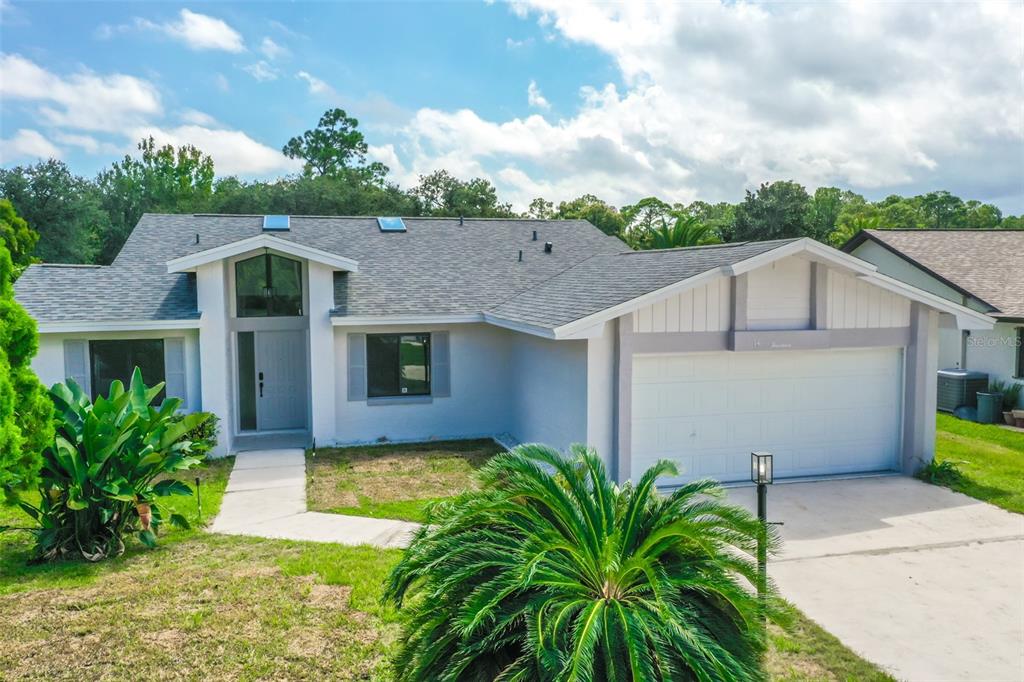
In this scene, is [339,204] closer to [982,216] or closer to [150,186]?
[150,186]

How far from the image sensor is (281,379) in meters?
15.1

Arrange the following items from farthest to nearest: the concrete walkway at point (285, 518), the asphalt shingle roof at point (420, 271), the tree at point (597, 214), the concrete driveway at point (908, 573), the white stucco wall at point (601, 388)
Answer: the tree at point (597, 214)
the asphalt shingle roof at point (420, 271)
the white stucco wall at point (601, 388)
the concrete walkway at point (285, 518)
the concrete driveway at point (908, 573)

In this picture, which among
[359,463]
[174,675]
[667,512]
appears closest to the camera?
[667,512]

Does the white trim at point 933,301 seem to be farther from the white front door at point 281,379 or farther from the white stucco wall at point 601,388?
the white front door at point 281,379

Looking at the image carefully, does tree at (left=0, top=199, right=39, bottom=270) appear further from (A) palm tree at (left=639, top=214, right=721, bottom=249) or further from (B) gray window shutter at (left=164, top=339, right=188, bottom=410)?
(A) palm tree at (left=639, top=214, right=721, bottom=249)

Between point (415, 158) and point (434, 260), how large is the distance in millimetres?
28616

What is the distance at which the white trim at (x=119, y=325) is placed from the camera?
12734mm

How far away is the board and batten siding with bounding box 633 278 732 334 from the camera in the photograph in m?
10.7

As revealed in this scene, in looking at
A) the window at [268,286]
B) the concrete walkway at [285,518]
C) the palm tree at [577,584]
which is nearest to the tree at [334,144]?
the window at [268,286]

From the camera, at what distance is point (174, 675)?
5.52 meters

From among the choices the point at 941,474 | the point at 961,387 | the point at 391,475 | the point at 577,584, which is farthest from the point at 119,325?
the point at 961,387

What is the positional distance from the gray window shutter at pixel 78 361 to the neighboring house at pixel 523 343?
4 cm

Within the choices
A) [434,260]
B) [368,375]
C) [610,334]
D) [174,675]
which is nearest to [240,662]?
[174,675]

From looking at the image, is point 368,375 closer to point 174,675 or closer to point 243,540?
point 243,540
